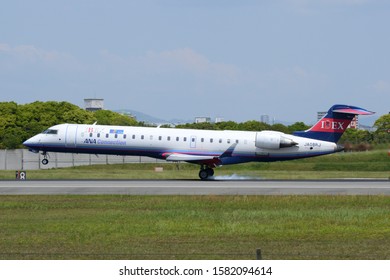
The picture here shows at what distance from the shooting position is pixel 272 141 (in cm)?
4591

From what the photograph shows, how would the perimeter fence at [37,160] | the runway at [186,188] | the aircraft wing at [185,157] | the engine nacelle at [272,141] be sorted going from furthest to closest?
the perimeter fence at [37,160]
the engine nacelle at [272,141]
the aircraft wing at [185,157]
the runway at [186,188]

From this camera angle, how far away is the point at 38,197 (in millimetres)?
33031

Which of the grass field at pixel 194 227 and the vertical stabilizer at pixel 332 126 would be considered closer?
the grass field at pixel 194 227

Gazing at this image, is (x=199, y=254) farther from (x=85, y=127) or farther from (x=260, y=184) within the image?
(x=85, y=127)

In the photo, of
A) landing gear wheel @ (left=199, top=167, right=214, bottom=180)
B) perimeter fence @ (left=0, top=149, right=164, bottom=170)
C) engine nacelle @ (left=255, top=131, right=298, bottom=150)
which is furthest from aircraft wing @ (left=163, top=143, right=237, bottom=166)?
perimeter fence @ (left=0, top=149, right=164, bottom=170)

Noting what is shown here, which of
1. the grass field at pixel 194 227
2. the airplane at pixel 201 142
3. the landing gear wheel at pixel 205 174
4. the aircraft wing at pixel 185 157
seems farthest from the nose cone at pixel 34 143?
the grass field at pixel 194 227

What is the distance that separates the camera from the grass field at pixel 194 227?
19.0 meters

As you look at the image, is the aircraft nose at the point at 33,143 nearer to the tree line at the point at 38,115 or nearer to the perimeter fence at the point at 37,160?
the perimeter fence at the point at 37,160

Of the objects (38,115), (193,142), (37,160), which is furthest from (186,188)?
(38,115)

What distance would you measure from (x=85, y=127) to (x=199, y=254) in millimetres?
28773

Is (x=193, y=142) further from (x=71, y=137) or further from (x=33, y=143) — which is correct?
(x=33, y=143)

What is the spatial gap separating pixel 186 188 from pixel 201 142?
8.39 metres

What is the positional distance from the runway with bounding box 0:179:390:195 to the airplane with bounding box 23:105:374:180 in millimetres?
4011
